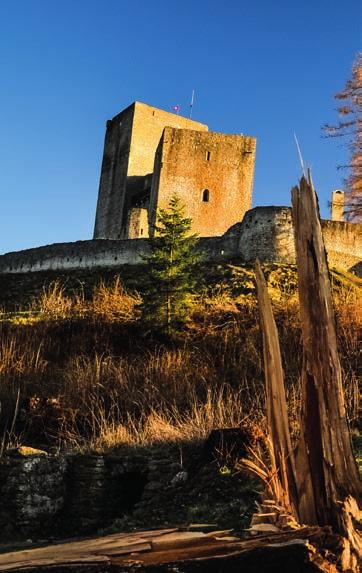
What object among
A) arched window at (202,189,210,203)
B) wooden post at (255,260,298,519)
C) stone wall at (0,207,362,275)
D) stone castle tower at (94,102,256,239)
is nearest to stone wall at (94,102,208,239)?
stone castle tower at (94,102,256,239)

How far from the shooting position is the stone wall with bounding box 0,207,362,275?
26.6 m

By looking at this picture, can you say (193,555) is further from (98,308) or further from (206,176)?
(206,176)

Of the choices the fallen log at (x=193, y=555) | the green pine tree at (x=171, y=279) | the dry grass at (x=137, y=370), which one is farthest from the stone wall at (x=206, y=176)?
the fallen log at (x=193, y=555)

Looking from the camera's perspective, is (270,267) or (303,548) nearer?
(303,548)

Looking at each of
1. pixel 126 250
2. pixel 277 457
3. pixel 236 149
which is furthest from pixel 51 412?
pixel 236 149

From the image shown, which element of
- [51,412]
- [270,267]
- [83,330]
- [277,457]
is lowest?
[277,457]

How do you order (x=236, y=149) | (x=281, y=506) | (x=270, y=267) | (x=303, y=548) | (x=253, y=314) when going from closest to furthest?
(x=303, y=548) → (x=281, y=506) → (x=253, y=314) → (x=270, y=267) → (x=236, y=149)

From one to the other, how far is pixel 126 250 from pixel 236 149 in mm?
12611

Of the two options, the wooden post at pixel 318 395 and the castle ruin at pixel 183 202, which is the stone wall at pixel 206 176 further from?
the wooden post at pixel 318 395

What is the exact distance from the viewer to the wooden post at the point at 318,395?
4.07 metres

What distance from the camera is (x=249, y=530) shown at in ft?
13.7

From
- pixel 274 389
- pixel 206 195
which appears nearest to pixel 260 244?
pixel 206 195

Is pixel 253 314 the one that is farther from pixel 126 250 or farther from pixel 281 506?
pixel 281 506

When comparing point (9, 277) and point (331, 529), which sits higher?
point (9, 277)
